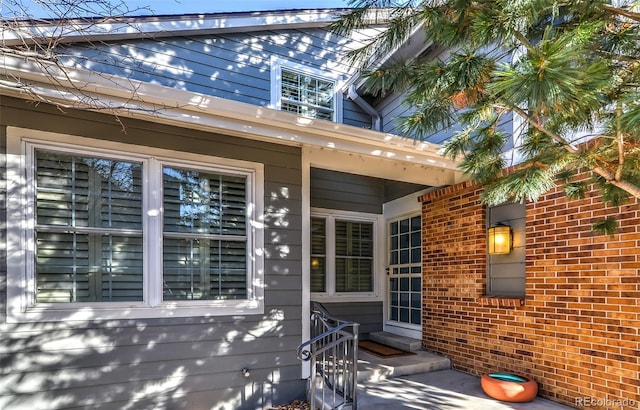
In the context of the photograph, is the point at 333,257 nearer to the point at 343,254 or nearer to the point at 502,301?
the point at 343,254

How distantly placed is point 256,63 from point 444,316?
4700mm

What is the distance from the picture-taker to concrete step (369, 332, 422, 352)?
5438 mm

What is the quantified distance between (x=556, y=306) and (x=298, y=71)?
16.4 feet

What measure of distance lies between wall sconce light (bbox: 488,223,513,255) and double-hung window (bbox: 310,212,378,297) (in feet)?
7.83

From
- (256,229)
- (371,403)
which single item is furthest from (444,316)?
(256,229)

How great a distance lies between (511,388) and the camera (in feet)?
12.2

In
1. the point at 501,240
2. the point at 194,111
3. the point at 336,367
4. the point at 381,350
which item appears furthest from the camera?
the point at 381,350

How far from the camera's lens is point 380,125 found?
6.90 m

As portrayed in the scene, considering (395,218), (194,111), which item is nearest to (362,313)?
(395,218)

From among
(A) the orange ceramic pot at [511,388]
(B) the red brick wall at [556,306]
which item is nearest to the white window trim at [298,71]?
(B) the red brick wall at [556,306]

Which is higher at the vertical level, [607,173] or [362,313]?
[607,173]

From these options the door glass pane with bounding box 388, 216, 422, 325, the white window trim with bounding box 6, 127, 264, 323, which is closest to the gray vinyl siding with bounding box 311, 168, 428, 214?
the door glass pane with bounding box 388, 216, 422, 325

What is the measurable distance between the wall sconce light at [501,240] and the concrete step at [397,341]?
1844 millimetres

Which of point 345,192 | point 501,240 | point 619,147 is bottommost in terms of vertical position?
point 501,240
